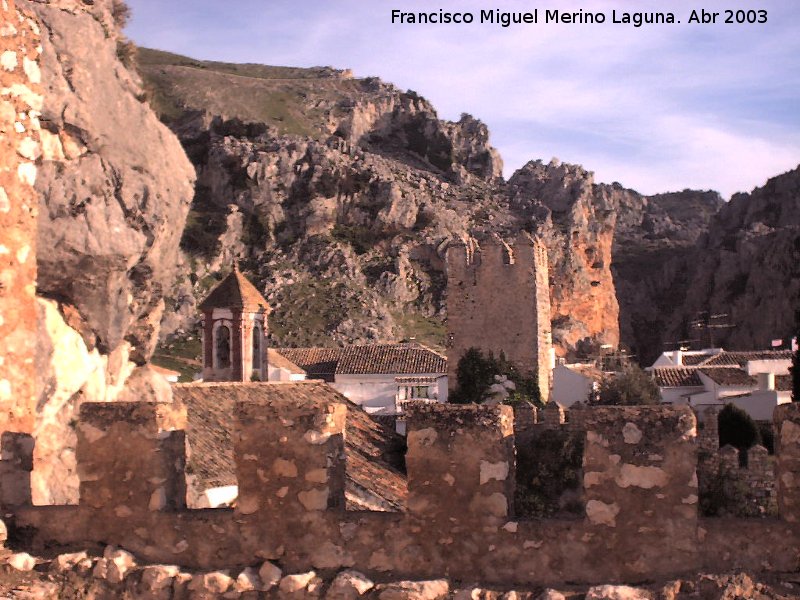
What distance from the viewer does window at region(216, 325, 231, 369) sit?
26000 mm

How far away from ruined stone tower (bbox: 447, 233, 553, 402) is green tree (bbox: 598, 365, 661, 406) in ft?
28.2

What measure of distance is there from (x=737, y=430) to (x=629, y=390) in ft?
18.0

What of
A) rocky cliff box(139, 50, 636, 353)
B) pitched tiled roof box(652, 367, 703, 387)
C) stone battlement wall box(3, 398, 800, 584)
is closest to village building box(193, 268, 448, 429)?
pitched tiled roof box(652, 367, 703, 387)

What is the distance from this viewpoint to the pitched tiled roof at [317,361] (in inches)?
1789

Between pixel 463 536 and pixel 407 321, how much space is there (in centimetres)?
6453

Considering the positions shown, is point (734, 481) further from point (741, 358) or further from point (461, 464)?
point (741, 358)

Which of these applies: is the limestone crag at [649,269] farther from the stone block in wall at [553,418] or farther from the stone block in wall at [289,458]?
the stone block in wall at [289,458]

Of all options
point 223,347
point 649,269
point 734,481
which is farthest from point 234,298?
point 649,269

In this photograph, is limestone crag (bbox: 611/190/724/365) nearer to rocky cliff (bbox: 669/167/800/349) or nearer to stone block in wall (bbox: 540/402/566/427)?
rocky cliff (bbox: 669/167/800/349)

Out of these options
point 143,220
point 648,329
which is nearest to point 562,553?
point 143,220

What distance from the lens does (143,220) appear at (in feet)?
28.9

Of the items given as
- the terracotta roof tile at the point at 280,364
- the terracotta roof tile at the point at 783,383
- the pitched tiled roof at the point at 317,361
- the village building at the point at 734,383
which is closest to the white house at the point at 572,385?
the village building at the point at 734,383

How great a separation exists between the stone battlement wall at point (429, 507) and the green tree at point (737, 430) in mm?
29473

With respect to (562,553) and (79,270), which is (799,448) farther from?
(79,270)
